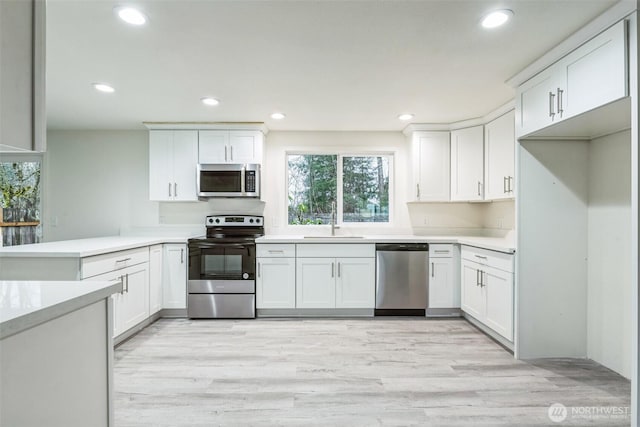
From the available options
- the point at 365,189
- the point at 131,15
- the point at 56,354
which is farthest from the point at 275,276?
the point at 56,354

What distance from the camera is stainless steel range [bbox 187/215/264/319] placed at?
3621 mm

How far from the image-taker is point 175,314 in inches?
146

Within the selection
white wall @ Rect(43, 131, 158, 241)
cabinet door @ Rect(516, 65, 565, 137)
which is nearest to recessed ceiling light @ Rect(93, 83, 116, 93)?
white wall @ Rect(43, 131, 158, 241)

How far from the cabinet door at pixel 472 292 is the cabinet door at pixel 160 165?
3462 mm

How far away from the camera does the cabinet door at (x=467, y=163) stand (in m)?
3.65

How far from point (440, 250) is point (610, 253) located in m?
1.48

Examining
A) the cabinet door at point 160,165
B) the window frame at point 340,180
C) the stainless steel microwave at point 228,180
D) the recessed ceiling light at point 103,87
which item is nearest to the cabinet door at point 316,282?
the window frame at point 340,180

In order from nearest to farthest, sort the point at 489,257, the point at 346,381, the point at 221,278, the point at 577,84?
the point at 577,84 → the point at 346,381 → the point at 489,257 → the point at 221,278

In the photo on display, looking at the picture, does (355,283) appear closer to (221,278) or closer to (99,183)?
(221,278)

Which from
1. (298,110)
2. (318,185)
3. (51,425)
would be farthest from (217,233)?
(51,425)

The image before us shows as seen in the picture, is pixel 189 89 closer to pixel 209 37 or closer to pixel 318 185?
pixel 209 37

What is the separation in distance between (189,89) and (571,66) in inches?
111

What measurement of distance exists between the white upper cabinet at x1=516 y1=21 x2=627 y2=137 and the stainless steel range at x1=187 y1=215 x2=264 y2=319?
2.84 meters

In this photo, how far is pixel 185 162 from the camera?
3.90m
